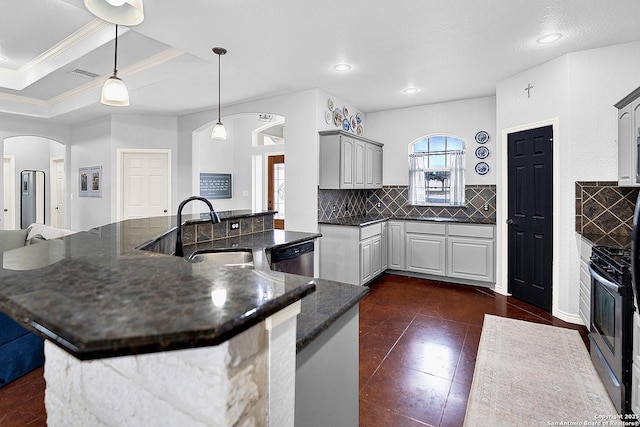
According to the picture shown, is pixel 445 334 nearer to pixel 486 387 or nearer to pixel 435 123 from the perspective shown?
pixel 486 387

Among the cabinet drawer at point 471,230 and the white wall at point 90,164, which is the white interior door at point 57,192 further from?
the cabinet drawer at point 471,230

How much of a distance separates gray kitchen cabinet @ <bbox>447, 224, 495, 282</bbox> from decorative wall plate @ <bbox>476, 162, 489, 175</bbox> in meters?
0.93

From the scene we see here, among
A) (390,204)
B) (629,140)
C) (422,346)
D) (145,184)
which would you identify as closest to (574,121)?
(629,140)

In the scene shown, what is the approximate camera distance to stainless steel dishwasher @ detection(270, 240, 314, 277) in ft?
9.18

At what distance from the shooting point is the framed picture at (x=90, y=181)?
6047 millimetres

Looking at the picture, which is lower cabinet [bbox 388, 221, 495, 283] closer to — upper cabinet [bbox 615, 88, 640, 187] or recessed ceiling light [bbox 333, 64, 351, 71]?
upper cabinet [bbox 615, 88, 640, 187]

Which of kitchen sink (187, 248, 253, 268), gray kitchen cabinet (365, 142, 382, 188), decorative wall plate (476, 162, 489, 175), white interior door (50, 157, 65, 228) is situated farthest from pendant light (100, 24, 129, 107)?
white interior door (50, 157, 65, 228)

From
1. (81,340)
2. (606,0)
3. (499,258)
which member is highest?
(606,0)

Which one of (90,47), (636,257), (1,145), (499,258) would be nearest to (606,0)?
(636,257)

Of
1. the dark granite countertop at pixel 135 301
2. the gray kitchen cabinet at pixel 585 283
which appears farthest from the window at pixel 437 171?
the dark granite countertop at pixel 135 301

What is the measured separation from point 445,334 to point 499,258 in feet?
5.36

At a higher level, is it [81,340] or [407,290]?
[81,340]

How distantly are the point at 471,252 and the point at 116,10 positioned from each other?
172 inches

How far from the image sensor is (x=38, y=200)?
26.6 ft
